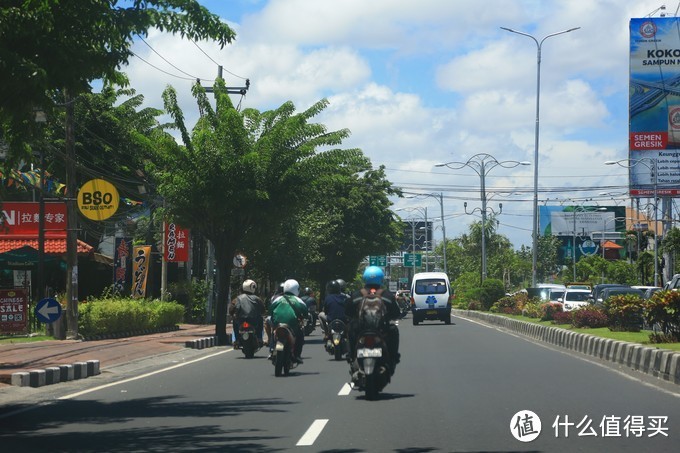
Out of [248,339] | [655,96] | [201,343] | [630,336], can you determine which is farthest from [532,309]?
[248,339]

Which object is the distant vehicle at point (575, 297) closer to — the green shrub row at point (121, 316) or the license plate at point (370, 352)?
the green shrub row at point (121, 316)

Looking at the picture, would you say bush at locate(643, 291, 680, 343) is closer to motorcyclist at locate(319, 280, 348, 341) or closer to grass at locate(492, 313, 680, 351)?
grass at locate(492, 313, 680, 351)

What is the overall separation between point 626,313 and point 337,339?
10766 millimetres

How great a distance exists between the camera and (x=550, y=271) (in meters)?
113

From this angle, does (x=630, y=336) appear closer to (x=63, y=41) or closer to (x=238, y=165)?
(x=238, y=165)

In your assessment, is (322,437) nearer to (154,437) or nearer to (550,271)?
(154,437)

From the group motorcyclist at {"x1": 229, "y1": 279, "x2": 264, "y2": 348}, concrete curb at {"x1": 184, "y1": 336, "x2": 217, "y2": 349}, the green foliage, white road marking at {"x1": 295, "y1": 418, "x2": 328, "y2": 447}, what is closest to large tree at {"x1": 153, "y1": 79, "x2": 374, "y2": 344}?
concrete curb at {"x1": 184, "y1": 336, "x2": 217, "y2": 349}

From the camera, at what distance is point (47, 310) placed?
24.1 m

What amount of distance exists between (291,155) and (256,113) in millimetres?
1678

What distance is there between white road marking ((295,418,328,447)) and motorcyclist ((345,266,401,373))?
231 centimetres

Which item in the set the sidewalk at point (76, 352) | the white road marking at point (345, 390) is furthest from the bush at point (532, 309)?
the white road marking at point (345, 390)

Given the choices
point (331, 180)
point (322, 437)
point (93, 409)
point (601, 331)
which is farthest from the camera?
point (331, 180)

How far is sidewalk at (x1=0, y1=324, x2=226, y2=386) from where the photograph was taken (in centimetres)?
2056

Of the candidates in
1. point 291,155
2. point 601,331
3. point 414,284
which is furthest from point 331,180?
point 414,284
